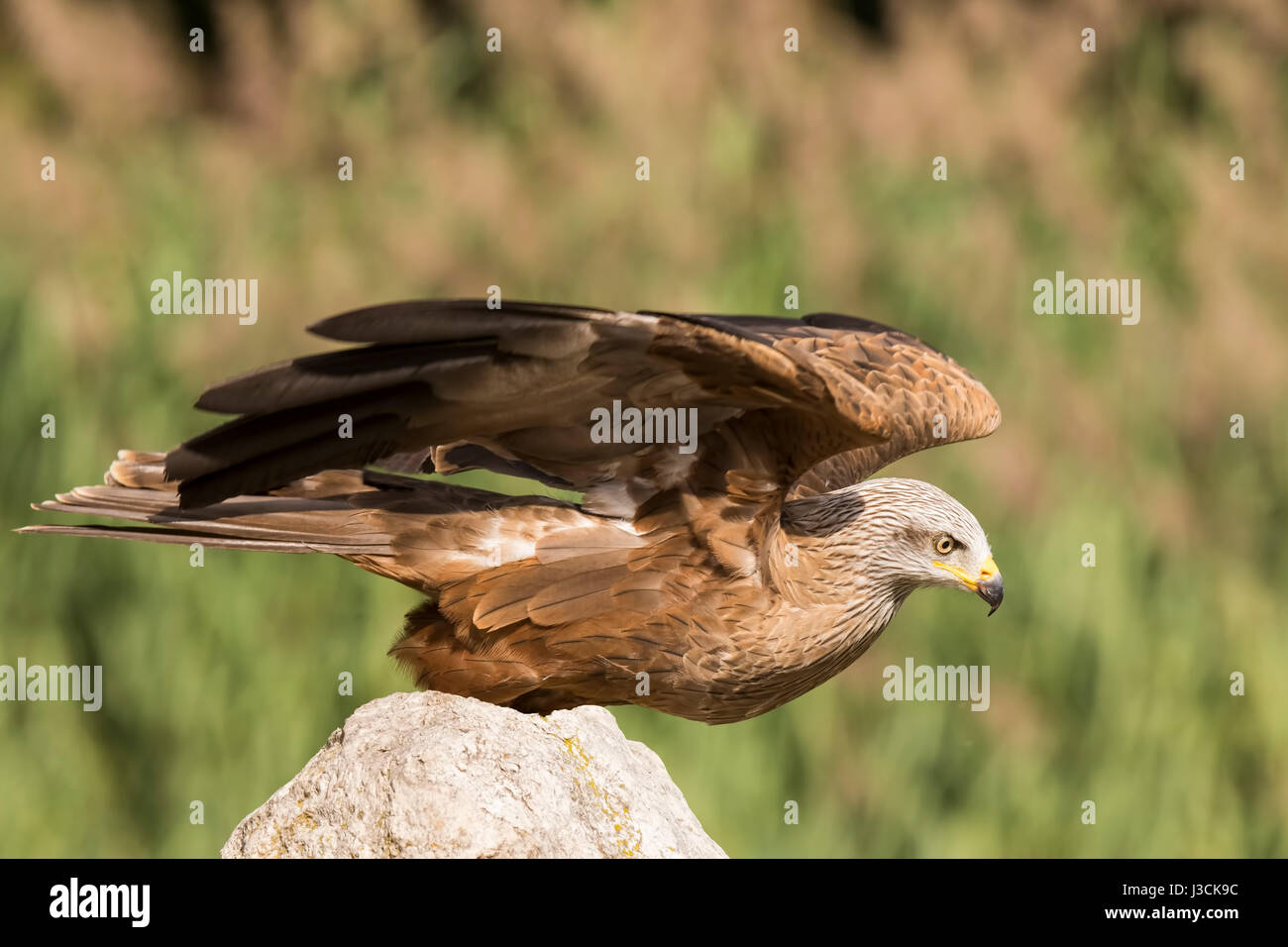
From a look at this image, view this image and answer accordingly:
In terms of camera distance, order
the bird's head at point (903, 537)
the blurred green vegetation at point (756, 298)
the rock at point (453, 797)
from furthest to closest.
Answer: the blurred green vegetation at point (756, 298)
the bird's head at point (903, 537)
the rock at point (453, 797)

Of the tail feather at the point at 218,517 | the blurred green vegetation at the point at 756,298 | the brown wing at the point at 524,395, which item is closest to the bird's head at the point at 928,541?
the brown wing at the point at 524,395

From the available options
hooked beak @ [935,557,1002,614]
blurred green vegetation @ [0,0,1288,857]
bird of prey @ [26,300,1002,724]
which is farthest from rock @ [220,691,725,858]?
blurred green vegetation @ [0,0,1288,857]

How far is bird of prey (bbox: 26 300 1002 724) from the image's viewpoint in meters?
3.52

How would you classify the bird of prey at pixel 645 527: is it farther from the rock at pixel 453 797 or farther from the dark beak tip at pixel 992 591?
the rock at pixel 453 797

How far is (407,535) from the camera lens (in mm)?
3898

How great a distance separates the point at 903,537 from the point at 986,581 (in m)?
0.27

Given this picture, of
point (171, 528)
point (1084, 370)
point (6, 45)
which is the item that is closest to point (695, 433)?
point (171, 528)

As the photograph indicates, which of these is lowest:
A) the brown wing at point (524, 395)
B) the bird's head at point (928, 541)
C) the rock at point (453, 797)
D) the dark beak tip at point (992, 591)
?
the rock at point (453, 797)

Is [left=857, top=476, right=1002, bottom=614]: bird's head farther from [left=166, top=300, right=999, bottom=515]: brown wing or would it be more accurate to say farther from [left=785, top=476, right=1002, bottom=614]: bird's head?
[left=166, top=300, right=999, bottom=515]: brown wing

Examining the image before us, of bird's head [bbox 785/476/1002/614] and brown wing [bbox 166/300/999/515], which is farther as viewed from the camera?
bird's head [bbox 785/476/1002/614]

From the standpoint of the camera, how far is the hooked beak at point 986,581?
4.01 metres

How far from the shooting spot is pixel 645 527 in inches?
153

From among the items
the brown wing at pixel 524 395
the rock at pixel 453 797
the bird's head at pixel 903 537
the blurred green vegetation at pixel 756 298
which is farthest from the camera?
the blurred green vegetation at pixel 756 298

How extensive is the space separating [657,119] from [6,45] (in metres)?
3.94
